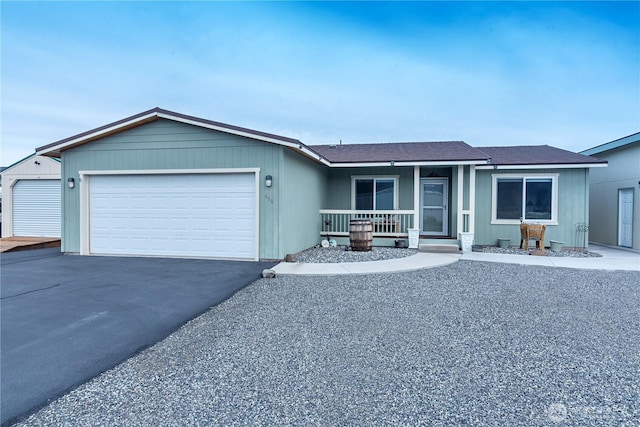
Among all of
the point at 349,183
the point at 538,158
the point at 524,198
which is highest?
the point at 538,158

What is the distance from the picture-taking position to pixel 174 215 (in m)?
8.68

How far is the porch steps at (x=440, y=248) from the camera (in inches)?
378

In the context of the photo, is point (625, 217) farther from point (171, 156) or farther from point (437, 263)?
point (171, 156)

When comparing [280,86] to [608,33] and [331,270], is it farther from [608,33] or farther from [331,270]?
[608,33]

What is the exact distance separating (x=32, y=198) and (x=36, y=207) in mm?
385

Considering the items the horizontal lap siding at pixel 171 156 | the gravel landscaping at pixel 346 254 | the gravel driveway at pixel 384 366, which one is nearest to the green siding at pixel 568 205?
the gravel landscaping at pixel 346 254

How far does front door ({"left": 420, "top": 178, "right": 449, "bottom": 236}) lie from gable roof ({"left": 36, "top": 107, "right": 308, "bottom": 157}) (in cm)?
526

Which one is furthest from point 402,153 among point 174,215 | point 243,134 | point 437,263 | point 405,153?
point 174,215

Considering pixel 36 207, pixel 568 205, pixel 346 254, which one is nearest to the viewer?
Answer: pixel 346 254

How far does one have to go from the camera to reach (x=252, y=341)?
3496 millimetres

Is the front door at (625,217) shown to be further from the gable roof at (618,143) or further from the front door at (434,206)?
the front door at (434,206)

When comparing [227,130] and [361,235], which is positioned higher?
[227,130]

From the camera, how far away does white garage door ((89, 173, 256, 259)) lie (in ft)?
27.5

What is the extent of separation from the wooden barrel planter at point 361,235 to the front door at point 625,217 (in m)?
8.65
